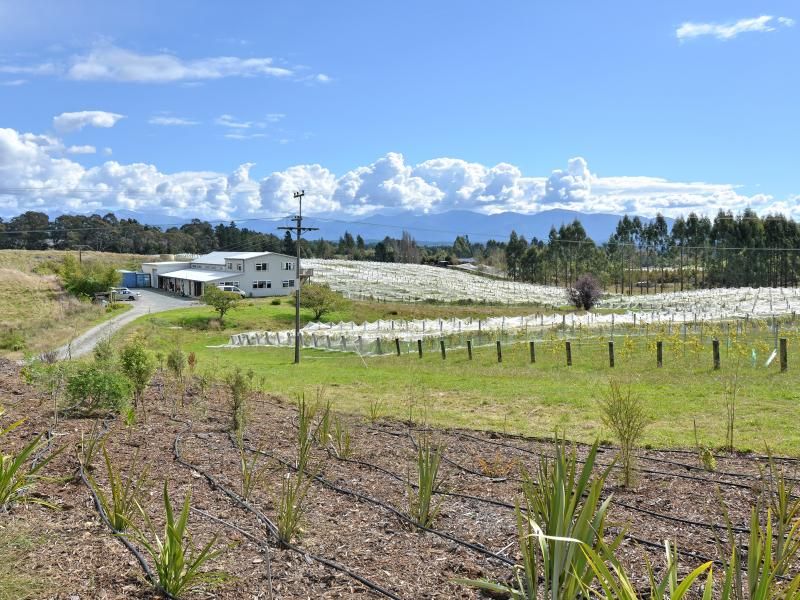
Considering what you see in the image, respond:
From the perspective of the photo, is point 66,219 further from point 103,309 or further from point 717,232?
point 717,232

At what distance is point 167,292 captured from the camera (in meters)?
68.1

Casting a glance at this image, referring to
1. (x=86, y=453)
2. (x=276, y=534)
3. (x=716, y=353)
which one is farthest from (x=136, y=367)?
(x=716, y=353)

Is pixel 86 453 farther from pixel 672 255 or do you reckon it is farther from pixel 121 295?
pixel 672 255

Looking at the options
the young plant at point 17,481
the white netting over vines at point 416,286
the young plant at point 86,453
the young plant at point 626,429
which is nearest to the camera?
the young plant at point 17,481

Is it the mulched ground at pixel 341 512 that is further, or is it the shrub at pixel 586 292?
the shrub at pixel 586 292

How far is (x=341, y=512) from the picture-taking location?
5.42m

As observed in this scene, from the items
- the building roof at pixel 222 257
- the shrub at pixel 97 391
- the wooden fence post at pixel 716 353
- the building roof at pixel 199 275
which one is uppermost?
the building roof at pixel 222 257

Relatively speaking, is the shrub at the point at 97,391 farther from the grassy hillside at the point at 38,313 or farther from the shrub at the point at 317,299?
the shrub at the point at 317,299

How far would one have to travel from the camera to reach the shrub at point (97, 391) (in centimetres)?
787

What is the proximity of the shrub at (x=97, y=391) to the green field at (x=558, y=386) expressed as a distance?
348cm

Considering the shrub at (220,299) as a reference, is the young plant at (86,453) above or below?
above

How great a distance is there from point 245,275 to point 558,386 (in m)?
50.8

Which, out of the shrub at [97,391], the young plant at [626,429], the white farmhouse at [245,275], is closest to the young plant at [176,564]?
the young plant at [626,429]

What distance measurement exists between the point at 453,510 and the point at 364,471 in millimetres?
1431
